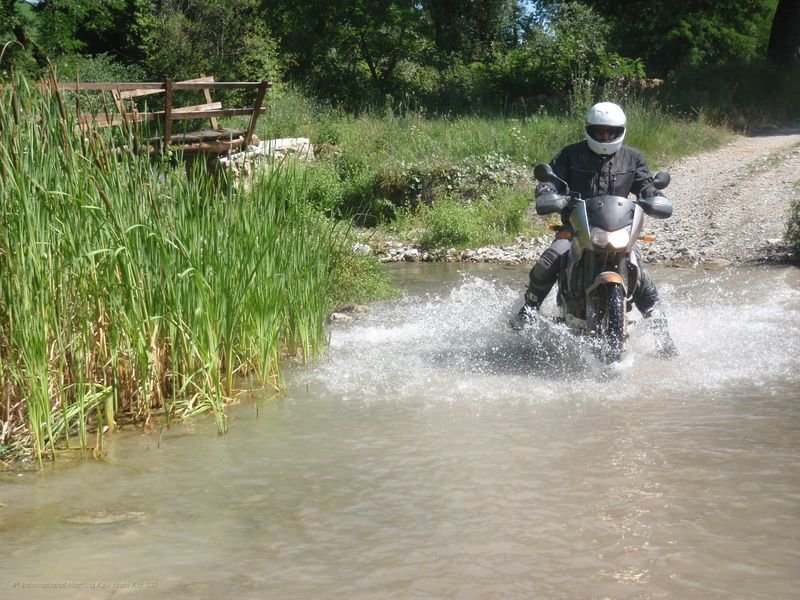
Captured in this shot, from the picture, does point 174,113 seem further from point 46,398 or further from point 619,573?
point 619,573

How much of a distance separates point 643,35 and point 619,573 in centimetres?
3278

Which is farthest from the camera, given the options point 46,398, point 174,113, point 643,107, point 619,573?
point 643,107

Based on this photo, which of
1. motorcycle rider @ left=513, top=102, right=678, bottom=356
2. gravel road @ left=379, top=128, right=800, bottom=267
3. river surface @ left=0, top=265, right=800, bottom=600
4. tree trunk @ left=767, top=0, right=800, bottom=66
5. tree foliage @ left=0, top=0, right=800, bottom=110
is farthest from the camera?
tree trunk @ left=767, top=0, right=800, bottom=66

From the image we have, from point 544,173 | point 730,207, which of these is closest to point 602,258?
point 544,173

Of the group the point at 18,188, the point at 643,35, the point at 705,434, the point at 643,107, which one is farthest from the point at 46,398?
the point at 643,35

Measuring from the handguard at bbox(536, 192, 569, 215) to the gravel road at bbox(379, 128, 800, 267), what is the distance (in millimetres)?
5789

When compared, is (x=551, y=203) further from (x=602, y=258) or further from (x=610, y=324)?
(x=610, y=324)

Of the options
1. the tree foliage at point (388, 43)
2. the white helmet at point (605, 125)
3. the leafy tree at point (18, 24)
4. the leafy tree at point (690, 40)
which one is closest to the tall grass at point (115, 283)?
the white helmet at point (605, 125)

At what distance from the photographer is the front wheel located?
6871 mm

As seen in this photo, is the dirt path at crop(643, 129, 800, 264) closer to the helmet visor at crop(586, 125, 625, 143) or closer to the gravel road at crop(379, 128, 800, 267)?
the gravel road at crop(379, 128, 800, 267)

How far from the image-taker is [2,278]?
17.6 ft

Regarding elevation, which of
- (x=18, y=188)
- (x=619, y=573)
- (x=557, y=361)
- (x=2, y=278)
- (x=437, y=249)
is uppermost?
(x=18, y=188)

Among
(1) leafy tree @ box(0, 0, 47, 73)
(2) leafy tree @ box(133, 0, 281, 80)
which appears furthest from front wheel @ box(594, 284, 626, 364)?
(2) leafy tree @ box(133, 0, 281, 80)

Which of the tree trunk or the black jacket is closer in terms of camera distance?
the black jacket
